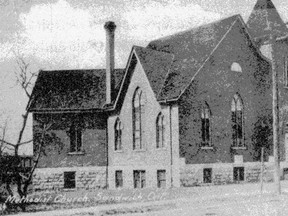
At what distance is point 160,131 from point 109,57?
7.28 meters

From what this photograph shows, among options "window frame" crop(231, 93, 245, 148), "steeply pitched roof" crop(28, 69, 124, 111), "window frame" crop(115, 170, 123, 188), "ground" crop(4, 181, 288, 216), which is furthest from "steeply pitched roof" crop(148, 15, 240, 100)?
"ground" crop(4, 181, 288, 216)

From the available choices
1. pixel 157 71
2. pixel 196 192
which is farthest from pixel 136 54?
pixel 196 192

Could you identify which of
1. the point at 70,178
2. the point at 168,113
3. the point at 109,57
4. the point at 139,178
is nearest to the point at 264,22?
the point at 109,57

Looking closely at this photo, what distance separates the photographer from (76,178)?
33.1 m

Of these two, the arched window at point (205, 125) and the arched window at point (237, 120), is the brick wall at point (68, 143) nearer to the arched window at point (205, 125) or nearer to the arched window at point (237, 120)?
the arched window at point (205, 125)

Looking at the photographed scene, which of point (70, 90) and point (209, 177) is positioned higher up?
point (70, 90)

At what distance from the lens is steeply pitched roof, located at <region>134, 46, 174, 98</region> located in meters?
29.0

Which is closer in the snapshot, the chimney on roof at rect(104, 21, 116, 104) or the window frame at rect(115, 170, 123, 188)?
the window frame at rect(115, 170, 123, 188)

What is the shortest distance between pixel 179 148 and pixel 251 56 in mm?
7527

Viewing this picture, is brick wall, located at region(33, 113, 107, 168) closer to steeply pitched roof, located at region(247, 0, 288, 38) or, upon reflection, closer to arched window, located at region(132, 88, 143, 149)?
arched window, located at region(132, 88, 143, 149)

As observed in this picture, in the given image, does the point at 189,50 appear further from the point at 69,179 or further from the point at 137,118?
the point at 69,179

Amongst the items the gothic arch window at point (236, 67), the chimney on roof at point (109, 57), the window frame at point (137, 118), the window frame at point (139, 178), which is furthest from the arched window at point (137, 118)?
the gothic arch window at point (236, 67)

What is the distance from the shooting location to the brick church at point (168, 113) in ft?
90.5

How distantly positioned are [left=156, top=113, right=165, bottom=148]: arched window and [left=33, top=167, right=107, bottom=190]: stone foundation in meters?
5.75
